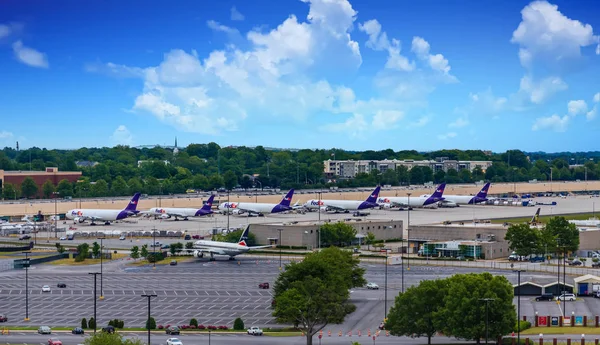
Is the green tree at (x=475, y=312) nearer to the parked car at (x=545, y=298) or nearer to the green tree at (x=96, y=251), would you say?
the parked car at (x=545, y=298)

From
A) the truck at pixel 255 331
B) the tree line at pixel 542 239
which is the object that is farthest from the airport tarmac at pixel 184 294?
the tree line at pixel 542 239

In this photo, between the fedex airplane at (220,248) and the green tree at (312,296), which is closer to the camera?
the green tree at (312,296)

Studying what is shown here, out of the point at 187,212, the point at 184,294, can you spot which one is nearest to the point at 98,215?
the point at 187,212

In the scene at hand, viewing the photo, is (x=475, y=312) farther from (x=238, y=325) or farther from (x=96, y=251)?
(x=96, y=251)

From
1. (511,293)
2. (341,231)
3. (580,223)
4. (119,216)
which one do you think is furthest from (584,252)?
(119,216)

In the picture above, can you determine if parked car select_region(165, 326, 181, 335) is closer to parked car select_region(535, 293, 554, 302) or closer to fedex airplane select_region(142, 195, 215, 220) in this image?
parked car select_region(535, 293, 554, 302)

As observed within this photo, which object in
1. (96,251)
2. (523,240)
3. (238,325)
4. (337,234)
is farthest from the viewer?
(337,234)

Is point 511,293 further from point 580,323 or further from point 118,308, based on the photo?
point 118,308
